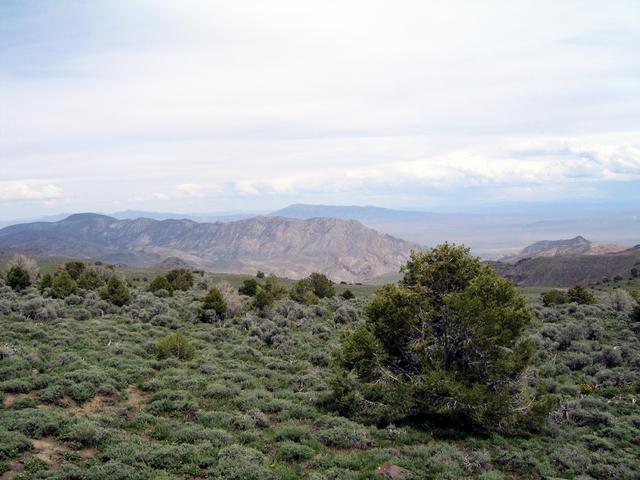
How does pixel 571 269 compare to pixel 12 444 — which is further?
pixel 571 269

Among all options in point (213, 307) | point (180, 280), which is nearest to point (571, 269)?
point (180, 280)

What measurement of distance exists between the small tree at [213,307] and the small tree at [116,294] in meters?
5.17

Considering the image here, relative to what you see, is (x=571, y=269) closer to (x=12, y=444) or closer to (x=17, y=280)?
(x=17, y=280)

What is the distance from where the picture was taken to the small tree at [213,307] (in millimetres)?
30828

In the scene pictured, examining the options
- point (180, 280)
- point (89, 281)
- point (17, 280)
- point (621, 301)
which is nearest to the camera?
point (17, 280)

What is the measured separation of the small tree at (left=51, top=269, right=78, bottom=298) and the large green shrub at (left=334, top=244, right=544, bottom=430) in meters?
23.6

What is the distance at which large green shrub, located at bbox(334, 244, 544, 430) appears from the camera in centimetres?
1421

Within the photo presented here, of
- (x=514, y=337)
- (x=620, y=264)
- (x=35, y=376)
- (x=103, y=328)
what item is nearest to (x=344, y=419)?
(x=514, y=337)

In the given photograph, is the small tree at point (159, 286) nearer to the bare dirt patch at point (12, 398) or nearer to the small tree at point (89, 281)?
the small tree at point (89, 281)

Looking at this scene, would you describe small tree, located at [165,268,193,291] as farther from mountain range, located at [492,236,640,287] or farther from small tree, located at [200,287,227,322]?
mountain range, located at [492,236,640,287]

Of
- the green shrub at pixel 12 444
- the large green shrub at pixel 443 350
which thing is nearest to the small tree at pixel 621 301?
the large green shrub at pixel 443 350

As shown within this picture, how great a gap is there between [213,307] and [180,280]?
17.2 metres

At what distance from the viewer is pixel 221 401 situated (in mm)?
16297

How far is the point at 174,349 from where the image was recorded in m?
21.2
